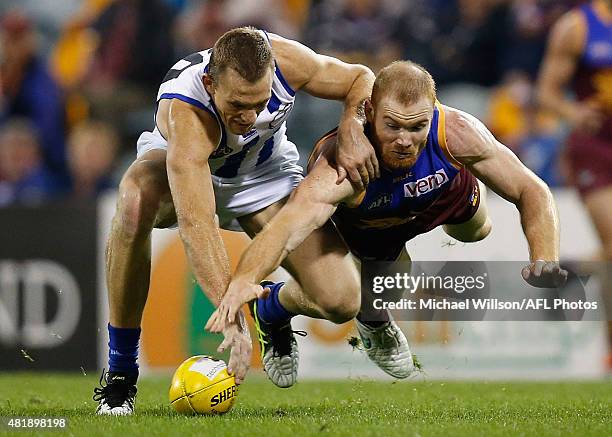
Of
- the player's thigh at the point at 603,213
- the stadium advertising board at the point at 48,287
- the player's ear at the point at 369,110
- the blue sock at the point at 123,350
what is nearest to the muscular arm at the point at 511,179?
the player's ear at the point at 369,110

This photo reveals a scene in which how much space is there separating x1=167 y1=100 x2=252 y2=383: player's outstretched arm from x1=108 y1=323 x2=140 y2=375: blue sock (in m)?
1.06

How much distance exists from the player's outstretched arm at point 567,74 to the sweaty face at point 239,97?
15.7 feet

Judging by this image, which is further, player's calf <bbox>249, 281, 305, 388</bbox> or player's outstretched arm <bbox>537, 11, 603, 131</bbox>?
player's outstretched arm <bbox>537, 11, 603, 131</bbox>

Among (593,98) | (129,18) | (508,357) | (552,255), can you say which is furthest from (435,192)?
(129,18)

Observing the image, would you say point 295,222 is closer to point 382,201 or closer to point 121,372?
point 382,201

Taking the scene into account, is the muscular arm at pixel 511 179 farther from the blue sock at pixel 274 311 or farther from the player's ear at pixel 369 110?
the blue sock at pixel 274 311

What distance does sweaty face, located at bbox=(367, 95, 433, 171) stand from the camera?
5168mm

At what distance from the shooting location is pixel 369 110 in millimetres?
5410

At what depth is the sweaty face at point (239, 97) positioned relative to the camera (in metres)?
4.84

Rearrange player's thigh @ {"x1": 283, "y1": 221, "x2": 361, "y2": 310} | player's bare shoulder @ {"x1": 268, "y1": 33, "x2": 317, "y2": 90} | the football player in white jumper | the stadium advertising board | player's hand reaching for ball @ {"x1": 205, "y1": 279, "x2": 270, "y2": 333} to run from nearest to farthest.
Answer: player's hand reaching for ball @ {"x1": 205, "y1": 279, "x2": 270, "y2": 333}, the football player in white jumper, player's bare shoulder @ {"x1": 268, "y1": 33, "x2": 317, "y2": 90}, player's thigh @ {"x1": 283, "y1": 221, "x2": 361, "y2": 310}, the stadium advertising board

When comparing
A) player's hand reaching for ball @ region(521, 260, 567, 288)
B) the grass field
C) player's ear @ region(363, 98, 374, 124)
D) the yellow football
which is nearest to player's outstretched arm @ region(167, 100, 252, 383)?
the grass field

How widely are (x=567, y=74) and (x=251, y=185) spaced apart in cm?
423

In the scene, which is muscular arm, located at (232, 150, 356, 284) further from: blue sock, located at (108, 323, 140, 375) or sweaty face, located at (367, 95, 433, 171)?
blue sock, located at (108, 323, 140, 375)

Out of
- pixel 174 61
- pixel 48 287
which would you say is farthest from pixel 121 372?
pixel 174 61
